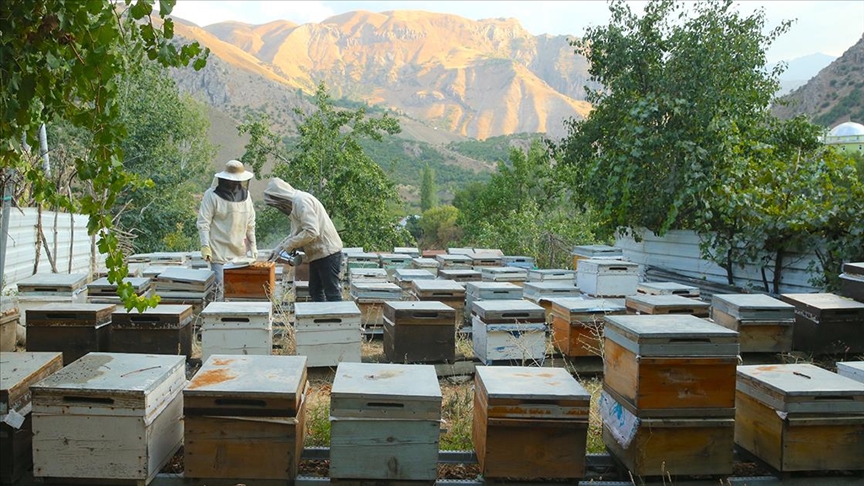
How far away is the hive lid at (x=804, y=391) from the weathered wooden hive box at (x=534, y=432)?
3.45ft

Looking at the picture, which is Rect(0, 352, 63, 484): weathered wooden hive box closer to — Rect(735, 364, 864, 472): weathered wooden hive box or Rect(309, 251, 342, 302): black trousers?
Rect(309, 251, 342, 302): black trousers

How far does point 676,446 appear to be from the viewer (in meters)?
3.29

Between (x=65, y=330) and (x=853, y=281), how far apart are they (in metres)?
6.58

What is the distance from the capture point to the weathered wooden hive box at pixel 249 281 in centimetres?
631

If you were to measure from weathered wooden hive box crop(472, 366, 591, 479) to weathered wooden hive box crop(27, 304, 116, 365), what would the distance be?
3.05 m

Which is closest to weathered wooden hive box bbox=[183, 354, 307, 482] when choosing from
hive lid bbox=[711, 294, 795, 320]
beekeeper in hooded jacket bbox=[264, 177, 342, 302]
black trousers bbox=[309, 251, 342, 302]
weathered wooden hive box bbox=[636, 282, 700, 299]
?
beekeeper in hooded jacket bbox=[264, 177, 342, 302]

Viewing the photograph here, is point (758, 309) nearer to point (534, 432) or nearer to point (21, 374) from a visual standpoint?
point (534, 432)

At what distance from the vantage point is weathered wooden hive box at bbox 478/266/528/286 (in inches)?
312

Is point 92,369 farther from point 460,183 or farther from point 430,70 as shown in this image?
point 430,70

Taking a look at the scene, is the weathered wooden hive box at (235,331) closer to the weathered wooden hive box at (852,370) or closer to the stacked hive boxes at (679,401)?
the stacked hive boxes at (679,401)

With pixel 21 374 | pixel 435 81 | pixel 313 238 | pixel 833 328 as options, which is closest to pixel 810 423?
pixel 833 328

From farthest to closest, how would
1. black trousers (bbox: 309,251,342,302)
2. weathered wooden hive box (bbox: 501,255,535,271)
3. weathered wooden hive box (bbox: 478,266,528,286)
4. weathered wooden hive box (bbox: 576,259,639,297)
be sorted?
weathered wooden hive box (bbox: 501,255,535,271), weathered wooden hive box (bbox: 478,266,528,286), weathered wooden hive box (bbox: 576,259,639,297), black trousers (bbox: 309,251,342,302)

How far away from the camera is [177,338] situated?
15.6 ft

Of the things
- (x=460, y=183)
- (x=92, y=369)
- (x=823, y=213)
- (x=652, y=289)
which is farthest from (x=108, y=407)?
(x=460, y=183)
